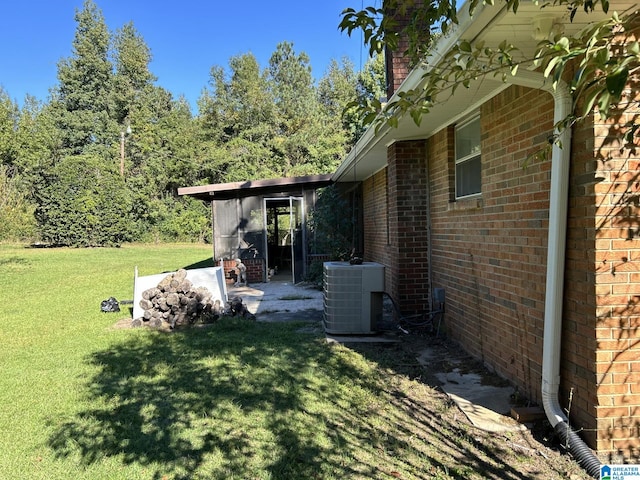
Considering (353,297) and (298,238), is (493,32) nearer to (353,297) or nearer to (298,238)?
(353,297)

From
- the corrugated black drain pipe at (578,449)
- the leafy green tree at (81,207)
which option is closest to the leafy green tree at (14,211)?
the leafy green tree at (81,207)

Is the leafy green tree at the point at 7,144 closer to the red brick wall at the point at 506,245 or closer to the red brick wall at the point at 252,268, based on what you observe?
the red brick wall at the point at 252,268

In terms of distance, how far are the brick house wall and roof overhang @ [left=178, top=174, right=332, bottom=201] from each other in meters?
6.29

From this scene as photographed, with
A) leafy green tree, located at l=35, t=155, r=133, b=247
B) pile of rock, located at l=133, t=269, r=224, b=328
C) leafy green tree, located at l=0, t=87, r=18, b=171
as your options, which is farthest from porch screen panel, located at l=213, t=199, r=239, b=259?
leafy green tree, located at l=0, t=87, r=18, b=171

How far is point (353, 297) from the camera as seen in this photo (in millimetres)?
5785

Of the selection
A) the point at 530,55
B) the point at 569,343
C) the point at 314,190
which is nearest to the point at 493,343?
the point at 569,343

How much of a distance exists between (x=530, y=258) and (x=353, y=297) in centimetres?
269

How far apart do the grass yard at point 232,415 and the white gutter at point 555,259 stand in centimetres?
38

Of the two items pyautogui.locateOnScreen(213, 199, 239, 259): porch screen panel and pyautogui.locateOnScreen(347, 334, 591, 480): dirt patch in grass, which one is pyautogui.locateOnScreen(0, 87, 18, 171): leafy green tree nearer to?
pyautogui.locateOnScreen(213, 199, 239, 259): porch screen panel

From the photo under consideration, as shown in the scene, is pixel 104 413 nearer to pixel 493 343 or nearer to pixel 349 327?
pixel 349 327

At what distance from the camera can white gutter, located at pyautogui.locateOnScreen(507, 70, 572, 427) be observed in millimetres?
2807

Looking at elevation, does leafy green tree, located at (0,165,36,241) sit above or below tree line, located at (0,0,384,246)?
below

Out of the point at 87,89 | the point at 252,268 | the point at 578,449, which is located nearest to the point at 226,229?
the point at 252,268

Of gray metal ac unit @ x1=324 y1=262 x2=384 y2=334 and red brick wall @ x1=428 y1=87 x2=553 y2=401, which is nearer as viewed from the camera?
red brick wall @ x1=428 y1=87 x2=553 y2=401
